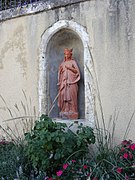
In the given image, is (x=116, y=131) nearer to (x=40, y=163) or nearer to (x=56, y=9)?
(x=40, y=163)

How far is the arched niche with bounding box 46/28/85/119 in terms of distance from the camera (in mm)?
4785

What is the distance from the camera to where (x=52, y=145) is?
358cm

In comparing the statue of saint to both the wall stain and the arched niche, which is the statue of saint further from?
the wall stain

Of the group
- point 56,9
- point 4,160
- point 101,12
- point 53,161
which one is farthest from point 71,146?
point 56,9

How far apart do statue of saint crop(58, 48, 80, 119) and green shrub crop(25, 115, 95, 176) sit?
874mm

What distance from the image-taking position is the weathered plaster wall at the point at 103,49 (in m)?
4.06

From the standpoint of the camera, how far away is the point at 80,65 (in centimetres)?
487

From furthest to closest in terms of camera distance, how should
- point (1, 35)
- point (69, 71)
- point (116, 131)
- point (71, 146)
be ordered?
point (1, 35)
point (69, 71)
point (116, 131)
point (71, 146)

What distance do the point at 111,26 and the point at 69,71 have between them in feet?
3.22

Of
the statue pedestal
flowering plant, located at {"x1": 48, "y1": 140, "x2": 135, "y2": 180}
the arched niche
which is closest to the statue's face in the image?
the arched niche

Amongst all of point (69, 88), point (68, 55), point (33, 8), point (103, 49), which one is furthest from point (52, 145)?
point (33, 8)

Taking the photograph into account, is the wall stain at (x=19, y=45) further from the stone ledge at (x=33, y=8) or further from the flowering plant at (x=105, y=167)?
the flowering plant at (x=105, y=167)

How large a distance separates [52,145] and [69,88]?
4.25 feet

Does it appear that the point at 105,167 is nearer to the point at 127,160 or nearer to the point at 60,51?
the point at 127,160
